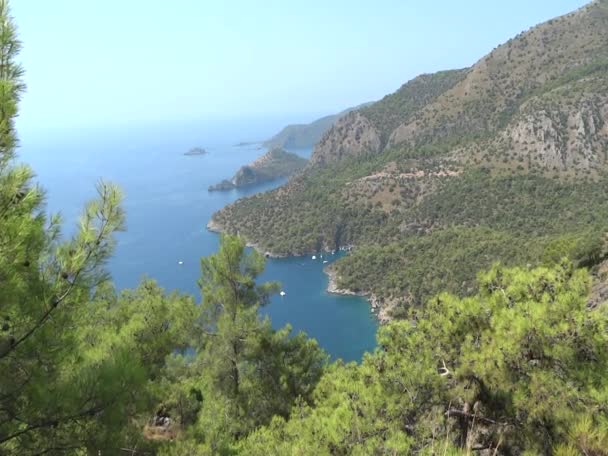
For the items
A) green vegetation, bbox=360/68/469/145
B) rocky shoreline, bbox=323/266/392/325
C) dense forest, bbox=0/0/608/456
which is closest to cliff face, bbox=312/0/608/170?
green vegetation, bbox=360/68/469/145

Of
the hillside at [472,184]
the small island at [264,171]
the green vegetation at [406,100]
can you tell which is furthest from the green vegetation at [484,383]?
the small island at [264,171]

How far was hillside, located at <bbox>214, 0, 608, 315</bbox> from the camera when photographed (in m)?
69.7

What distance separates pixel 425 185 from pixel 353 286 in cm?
2951

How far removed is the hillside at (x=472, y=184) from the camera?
229ft

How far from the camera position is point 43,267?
14.9 ft

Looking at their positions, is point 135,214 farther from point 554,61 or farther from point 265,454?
point 265,454

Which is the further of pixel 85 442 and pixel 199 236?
pixel 199 236

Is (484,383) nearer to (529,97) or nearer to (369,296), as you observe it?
(369,296)

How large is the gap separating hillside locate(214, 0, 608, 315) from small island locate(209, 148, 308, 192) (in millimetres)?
40008

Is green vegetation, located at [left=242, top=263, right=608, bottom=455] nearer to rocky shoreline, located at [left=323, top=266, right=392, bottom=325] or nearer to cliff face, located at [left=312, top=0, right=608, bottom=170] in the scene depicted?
rocky shoreline, located at [left=323, top=266, right=392, bottom=325]

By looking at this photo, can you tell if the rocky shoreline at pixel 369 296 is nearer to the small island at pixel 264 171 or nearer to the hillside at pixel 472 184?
the hillside at pixel 472 184

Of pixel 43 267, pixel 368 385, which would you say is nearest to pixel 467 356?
pixel 368 385

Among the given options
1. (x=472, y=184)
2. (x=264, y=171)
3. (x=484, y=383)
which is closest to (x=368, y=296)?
(x=472, y=184)

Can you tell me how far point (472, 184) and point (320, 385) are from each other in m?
83.6
